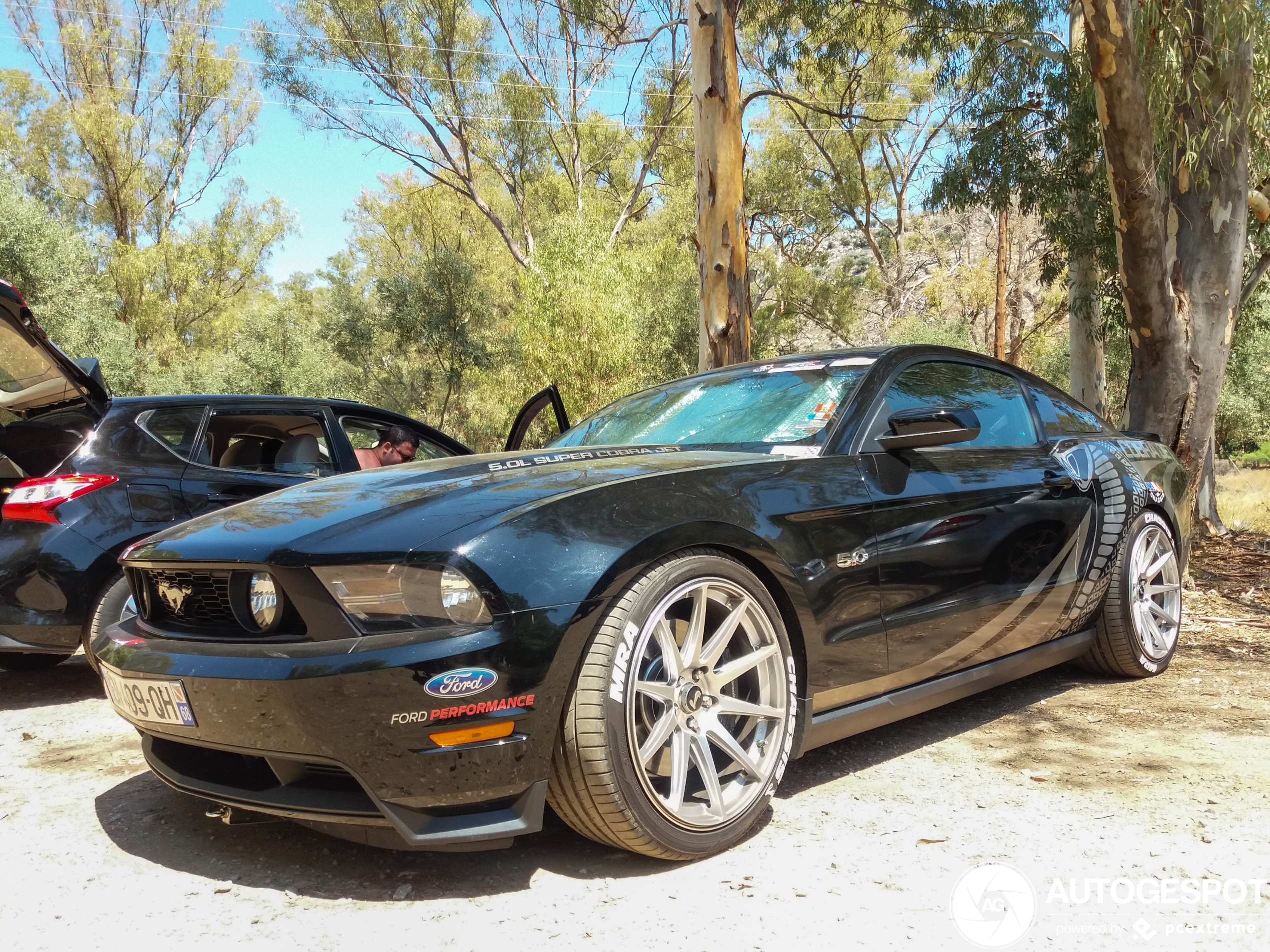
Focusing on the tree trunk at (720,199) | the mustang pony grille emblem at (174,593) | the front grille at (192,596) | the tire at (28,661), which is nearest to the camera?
the front grille at (192,596)

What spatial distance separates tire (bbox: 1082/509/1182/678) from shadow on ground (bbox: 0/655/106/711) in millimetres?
4429

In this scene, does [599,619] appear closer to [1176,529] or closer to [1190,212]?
[1176,529]

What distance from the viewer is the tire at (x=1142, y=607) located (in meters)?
4.18

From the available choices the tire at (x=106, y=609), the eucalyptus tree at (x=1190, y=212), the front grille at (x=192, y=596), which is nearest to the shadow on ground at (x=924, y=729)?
→ the front grille at (x=192, y=596)

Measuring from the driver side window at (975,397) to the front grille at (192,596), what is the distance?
218 centimetres

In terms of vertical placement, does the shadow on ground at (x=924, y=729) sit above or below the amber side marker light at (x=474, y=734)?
below

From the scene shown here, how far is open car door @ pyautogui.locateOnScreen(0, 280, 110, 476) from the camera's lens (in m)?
4.22

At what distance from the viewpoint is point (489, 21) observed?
26094 millimetres

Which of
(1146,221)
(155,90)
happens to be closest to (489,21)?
(155,90)

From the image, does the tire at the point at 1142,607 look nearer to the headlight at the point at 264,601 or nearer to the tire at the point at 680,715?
the tire at the point at 680,715

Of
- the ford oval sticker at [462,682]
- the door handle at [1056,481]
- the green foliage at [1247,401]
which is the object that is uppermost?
the door handle at [1056,481]

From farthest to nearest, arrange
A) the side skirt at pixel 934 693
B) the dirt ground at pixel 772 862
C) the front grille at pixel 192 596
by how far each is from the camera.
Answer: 1. the side skirt at pixel 934 693
2. the front grille at pixel 192 596
3. the dirt ground at pixel 772 862

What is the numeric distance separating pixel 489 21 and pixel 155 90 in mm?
12046

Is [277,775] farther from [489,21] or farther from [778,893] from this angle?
[489,21]
